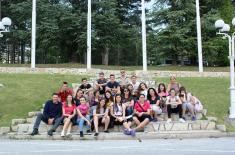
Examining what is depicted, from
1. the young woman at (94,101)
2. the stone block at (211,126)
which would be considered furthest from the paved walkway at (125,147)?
the young woman at (94,101)

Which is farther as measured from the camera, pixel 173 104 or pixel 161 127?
pixel 173 104

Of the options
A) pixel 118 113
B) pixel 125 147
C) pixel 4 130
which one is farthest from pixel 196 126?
pixel 4 130

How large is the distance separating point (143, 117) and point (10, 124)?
13.4ft

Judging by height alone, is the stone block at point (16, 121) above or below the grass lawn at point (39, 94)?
below

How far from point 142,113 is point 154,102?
101 cm

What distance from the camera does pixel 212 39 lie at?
3152 centimetres

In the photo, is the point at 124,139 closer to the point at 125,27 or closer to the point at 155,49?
the point at 155,49

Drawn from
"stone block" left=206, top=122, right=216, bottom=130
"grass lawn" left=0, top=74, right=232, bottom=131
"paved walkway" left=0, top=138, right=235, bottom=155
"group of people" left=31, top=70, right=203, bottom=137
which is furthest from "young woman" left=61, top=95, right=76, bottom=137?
"stone block" left=206, top=122, right=216, bottom=130

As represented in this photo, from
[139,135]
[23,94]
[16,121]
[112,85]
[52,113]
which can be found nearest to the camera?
[139,135]

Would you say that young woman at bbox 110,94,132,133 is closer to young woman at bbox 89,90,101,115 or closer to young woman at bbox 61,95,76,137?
young woman at bbox 89,90,101,115

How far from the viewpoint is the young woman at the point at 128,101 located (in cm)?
1160

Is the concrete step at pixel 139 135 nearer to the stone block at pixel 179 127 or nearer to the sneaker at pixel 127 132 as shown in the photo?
the sneaker at pixel 127 132

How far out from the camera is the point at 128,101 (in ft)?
39.4

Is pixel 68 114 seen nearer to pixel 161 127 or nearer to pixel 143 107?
pixel 143 107
